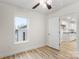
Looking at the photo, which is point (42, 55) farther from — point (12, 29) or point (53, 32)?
point (12, 29)

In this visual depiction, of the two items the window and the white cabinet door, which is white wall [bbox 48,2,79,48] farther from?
the window

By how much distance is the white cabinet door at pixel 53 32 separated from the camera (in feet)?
15.8

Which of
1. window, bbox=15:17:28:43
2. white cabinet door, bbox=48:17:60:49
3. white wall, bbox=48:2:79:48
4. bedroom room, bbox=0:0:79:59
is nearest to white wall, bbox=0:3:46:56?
bedroom room, bbox=0:0:79:59

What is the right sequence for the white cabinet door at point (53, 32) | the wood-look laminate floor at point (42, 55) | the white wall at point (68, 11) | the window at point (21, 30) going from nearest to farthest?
1. the wood-look laminate floor at point (42, 55)
2. the white wall at point (68, 11)
3. the window at point (21, 30)
4. the white cabinet door at point (53, 32)

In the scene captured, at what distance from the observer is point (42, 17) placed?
541 cm

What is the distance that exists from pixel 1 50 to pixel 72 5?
408 cm

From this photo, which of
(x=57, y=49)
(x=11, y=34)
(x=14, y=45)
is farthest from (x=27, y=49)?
(x=57, y=49)

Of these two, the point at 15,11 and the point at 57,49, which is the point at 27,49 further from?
the point at 15,11

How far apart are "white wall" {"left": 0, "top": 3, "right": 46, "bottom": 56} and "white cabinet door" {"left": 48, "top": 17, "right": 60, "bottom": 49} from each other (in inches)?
24.7

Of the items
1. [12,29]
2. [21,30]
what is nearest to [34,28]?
[21,30]

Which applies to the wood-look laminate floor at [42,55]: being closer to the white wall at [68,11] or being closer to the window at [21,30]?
the window at [21,30]

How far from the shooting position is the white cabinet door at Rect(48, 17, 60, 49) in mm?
4801

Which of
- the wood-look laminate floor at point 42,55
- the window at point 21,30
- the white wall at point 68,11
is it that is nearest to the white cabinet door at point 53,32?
the white wall at point 68,11

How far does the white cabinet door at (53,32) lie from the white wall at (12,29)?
63 centimetres
